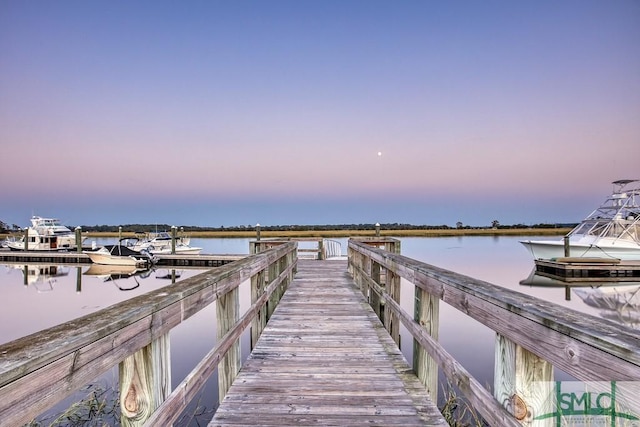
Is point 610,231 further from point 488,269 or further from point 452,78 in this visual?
point 452,78

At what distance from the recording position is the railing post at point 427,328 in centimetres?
258

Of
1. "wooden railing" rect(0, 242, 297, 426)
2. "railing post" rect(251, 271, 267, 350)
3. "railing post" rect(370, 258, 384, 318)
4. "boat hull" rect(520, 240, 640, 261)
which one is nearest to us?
"wooden railing" rect(0, 242, 297, 426)

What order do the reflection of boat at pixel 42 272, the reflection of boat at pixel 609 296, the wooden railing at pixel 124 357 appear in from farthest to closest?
1. the reflection of boat at pixel 42 272
2. the reflection of boat at pixel 609 296
3. the wooden railing at pixel 124 357

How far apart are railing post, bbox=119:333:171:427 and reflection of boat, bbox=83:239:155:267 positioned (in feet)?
70.9

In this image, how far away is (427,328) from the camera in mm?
2625

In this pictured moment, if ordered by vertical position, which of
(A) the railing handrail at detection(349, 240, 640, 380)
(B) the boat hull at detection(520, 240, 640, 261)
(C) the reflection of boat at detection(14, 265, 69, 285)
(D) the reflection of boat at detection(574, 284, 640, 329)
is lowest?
(D) the reflection of boat at detection(574, 284, 640, 329)

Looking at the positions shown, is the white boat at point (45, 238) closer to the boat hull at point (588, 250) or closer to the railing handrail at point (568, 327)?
the railing handrail at point (568, 327)

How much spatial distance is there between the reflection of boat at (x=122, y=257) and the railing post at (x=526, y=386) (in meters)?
22.5

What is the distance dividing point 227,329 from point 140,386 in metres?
1.20

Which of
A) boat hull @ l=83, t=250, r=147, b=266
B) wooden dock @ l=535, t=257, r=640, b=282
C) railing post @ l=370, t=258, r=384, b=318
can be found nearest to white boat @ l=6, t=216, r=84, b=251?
boat hull @ l=83, t=250, r=147, b=266

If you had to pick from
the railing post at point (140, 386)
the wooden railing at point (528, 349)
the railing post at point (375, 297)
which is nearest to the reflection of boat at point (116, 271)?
the railing post at point (375, 297)

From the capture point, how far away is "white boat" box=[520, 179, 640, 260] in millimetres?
17852

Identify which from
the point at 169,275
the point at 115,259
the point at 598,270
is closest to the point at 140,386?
the point at 169,275

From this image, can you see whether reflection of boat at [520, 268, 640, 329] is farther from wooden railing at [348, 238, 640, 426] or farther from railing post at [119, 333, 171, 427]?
railing post at [119, 333, 171, 427]
